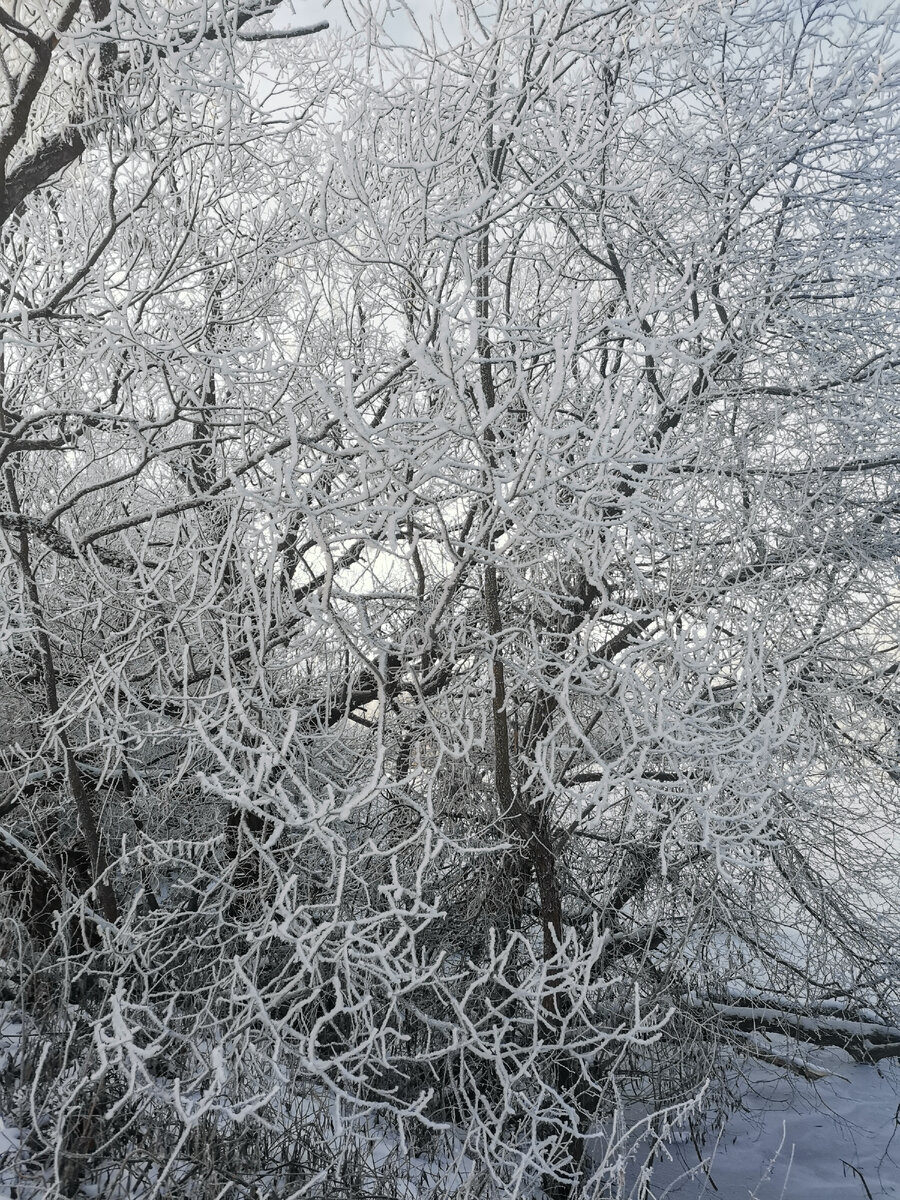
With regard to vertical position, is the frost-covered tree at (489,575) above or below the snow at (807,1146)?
above

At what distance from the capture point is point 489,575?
15.8 ft

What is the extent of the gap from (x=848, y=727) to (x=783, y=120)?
3.85 m

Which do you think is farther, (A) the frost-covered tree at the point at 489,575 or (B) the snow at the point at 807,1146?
(B) the snow at the point at 807,1146

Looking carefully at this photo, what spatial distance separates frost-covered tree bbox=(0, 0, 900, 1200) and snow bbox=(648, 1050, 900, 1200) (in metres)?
0.62

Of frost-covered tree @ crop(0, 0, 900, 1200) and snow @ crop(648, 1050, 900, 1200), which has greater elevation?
frost-covered tree @ crop(0, 0, 900, 1200)

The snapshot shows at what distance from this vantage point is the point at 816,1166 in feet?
22.2

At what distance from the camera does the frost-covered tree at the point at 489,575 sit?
477cm

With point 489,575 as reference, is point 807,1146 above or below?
below

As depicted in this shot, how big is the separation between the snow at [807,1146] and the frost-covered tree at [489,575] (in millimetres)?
617

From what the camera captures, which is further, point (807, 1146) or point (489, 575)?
point (807, 1146)

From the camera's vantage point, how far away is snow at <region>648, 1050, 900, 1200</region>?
6.44 m

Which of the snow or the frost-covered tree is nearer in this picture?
the frost-covered tree

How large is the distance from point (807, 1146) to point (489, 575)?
5137mm

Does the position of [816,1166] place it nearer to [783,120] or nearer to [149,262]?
[783,120]
